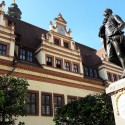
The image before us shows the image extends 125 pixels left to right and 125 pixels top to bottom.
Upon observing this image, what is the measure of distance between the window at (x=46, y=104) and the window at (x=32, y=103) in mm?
903

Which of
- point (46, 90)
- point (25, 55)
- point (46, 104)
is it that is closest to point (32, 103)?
point (46, 104)

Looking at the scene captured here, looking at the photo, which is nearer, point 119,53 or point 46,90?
point 119,53

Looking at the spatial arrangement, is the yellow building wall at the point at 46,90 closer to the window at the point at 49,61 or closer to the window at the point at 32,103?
the window at the point at 32,103

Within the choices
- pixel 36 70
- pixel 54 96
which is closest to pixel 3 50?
pixel 36 70

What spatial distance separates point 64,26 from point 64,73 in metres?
6.78

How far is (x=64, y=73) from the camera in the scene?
26016 mm

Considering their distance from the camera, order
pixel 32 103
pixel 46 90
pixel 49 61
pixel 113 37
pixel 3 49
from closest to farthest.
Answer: pixel 113 37 < pixel 32 103 < pixel 3 49 < pixel 46 90 < pixel 49 61

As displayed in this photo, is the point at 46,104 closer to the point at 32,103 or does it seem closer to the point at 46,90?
the point at 46,90

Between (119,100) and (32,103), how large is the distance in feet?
55.6

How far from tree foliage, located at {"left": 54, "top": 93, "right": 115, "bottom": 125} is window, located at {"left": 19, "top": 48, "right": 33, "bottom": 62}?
826 centimetres

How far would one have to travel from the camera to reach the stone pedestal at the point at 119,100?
19.9ft

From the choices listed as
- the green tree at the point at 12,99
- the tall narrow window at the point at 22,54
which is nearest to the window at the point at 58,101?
the tall narrow window at the point at 22,54

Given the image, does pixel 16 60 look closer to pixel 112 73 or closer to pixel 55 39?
pixel 55 39

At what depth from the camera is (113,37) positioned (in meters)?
7.07
